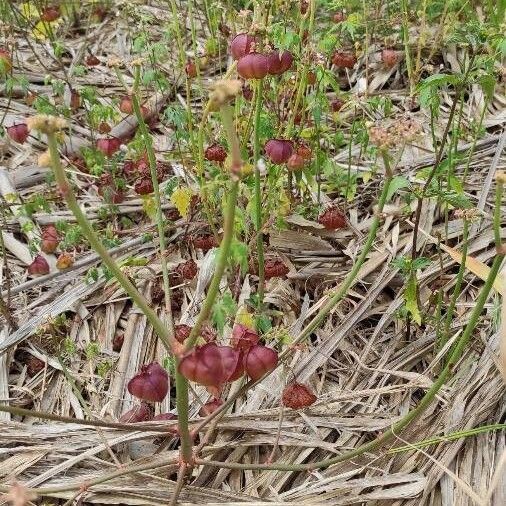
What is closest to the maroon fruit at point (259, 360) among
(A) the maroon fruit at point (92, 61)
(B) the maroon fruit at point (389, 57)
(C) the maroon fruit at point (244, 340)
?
(C) the maroon fruit at point (244, 340)

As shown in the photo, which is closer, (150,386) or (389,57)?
(150,386)

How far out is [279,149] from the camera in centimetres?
205

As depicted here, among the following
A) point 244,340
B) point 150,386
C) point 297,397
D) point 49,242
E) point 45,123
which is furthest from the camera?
point 49,242

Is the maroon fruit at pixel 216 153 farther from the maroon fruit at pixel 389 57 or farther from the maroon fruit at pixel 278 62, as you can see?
the maroon fruit at pixel 389 57

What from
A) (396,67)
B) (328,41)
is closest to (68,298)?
(328,41)

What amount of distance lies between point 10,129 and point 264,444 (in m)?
1.86

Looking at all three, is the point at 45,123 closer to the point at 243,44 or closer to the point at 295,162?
the point at 243,44

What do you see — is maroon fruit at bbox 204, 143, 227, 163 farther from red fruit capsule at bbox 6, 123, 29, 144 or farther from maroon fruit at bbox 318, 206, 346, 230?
red fruit capsule at bbox 6, 123, 29, 144

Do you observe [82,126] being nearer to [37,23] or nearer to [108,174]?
[108,174]

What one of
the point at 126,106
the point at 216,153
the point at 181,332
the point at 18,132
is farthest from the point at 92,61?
the point at 181,332

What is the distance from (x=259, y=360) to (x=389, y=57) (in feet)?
7.70

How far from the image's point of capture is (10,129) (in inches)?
118

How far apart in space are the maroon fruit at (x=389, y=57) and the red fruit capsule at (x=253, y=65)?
1822 mm

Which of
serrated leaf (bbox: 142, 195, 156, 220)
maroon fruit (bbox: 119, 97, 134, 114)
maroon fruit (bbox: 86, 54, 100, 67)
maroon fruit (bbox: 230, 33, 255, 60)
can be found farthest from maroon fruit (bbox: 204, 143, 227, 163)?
maroon fruit (bbox: 86, 54, 100, 67)
